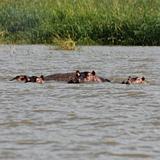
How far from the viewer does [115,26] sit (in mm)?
26828

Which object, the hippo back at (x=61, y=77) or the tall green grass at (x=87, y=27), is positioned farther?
the tall green grass at (x=87, y=27)

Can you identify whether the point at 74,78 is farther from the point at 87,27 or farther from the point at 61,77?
the point at 87,27

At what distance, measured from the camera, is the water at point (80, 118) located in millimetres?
7293

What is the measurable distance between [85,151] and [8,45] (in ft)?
65.0

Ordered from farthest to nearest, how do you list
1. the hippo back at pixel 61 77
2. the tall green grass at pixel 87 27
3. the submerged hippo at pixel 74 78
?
the tall green grass at pixel 87 27, the hippo back at pixel 61 77, the submerged hippo at pixel 74 78

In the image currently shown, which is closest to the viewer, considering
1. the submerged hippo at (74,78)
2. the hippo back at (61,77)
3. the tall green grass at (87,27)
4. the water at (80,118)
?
the water at (80,118)

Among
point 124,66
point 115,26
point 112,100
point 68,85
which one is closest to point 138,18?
point 115,26

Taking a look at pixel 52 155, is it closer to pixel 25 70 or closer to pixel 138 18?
pixel 25 70

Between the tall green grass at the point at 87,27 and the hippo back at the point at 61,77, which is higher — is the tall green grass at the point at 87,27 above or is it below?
above

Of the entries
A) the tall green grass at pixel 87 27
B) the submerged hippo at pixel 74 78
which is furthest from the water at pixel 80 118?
the tall green grass at pixel 87 27

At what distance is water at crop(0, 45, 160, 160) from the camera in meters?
7.29

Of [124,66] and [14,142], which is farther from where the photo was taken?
[124,66]

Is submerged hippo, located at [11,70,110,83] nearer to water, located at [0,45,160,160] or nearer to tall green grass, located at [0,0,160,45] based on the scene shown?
water, located at [0,45,160,160]

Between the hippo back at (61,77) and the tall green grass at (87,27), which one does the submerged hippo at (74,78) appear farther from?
the tall green grass at (87,27)
